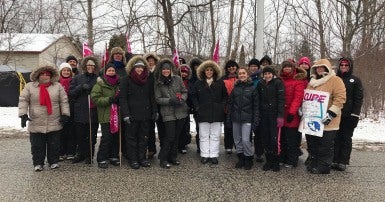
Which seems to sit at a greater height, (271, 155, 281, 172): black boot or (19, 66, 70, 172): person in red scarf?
(19, 66, 70, 172): person in red scarf

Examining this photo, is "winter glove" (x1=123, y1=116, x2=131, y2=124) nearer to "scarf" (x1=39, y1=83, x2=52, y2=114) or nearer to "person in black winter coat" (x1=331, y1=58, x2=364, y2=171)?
"scarf" (x1=39, y1=83, x2=52, y2=114)

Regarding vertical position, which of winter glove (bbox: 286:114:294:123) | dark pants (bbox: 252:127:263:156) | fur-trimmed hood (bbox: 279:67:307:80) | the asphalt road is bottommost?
the asphalt road

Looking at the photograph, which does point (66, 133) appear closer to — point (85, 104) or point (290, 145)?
point (85, 104)

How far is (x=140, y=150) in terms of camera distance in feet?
22.7

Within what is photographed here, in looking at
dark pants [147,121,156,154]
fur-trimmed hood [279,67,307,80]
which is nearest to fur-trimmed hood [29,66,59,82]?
dark pants [147,121,156,154]

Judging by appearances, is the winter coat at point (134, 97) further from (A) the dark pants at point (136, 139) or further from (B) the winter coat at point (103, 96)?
(B) the winter coat at point (103, 96)

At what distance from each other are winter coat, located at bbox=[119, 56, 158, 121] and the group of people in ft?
0.06

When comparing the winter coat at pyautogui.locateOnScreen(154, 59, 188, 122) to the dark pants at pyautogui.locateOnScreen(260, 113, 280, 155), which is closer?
the dark pants at pyautogui.locateOnScreen(260, 113, 280, 155)

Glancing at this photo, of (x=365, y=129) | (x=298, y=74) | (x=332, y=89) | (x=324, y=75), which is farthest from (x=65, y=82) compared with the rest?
(x=365, y=129)

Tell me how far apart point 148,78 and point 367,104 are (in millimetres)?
10561

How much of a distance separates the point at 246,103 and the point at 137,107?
185 cm

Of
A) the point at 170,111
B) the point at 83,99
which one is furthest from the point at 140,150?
the point at 83,99

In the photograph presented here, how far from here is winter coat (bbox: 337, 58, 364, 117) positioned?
6613mm

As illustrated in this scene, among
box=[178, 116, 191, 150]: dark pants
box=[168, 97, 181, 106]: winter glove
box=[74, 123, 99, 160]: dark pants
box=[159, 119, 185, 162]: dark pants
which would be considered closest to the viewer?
box=[168, 97, 181, 106]: winter glove
